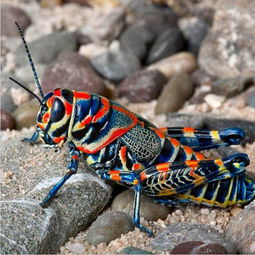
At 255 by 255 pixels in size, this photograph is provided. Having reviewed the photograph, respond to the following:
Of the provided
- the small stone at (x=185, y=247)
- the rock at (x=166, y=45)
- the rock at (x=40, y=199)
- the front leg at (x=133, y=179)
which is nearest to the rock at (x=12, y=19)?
the rock at (x=166, y=45)

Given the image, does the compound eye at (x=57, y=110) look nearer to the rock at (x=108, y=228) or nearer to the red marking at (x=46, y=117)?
the red marking at (x=46, y=117)

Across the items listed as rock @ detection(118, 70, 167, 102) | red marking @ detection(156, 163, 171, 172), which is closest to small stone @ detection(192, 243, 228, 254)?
red marking @ detection(156, 163, 171, 172)

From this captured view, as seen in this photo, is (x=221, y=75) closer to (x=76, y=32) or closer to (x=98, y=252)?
(x=76, y=32)

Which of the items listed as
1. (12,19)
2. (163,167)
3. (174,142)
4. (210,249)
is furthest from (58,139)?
(12,19)

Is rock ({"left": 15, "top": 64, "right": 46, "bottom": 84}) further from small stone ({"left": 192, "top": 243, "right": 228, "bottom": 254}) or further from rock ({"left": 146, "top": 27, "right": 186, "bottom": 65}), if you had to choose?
small stone ({"left": 192, "top": 243, "right": 228, "bottom": 254})

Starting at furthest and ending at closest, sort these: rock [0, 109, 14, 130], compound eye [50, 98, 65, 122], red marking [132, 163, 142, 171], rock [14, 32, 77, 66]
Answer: rock [14, 32, 77, 66], rock [0, 109, 14, 130], red marking [132, 163, 142, 171], compound eye [50, 98, 65, 122]

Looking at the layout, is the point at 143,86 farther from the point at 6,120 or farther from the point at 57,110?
the point at 57,110
